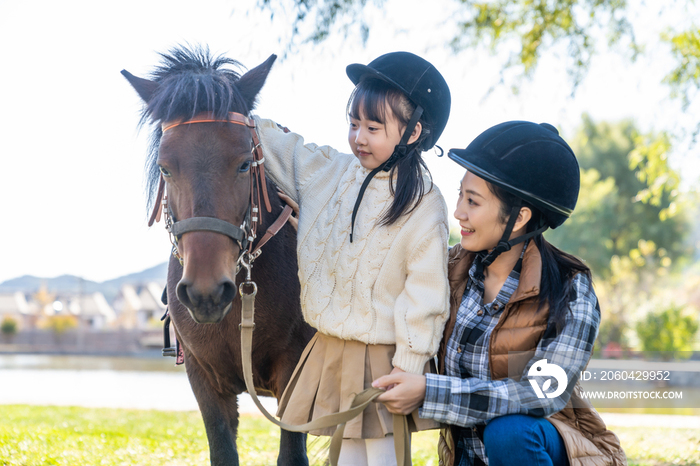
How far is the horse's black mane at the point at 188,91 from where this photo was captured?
2.06m

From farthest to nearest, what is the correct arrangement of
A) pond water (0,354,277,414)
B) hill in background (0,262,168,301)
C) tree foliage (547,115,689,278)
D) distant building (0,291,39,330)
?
hill in background (0,262,168,301) < distant building (0,291,39,330) < tree foliage (547,115,689,278) < pond water (0,354,277,414)

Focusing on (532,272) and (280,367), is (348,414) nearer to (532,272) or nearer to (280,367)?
(280,367)

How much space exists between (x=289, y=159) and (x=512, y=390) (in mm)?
1347

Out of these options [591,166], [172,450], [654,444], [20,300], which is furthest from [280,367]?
[20,300]

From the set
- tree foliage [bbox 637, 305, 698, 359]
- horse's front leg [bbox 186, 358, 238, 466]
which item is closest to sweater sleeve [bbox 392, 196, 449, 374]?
horse's front leg [bbox 186, 358, 238, 466]

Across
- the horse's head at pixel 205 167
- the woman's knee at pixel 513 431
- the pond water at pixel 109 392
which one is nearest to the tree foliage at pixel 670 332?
the pond water at pixel 109 392

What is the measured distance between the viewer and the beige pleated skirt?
1951 mm

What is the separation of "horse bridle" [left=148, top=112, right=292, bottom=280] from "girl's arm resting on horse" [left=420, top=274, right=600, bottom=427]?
0.83 meters

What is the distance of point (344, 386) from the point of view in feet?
6.47

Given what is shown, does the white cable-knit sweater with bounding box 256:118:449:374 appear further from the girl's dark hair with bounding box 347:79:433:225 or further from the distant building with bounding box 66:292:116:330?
the distant building with bounding box 66:292:116:330

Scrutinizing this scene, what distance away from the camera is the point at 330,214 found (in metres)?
2.20

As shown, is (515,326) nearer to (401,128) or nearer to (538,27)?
(401,128)

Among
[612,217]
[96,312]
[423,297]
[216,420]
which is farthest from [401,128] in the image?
[96,312]

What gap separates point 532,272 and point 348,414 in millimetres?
887
